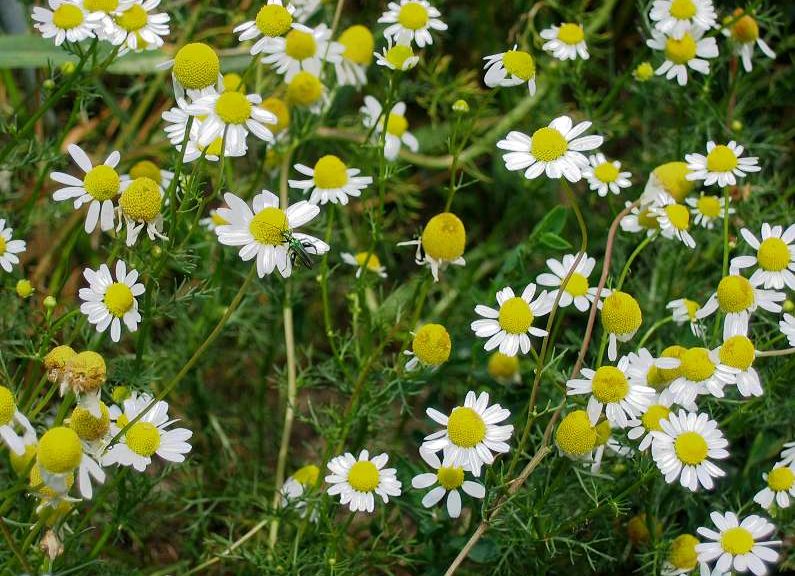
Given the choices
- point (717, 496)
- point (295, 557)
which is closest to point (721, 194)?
point (717, 496)

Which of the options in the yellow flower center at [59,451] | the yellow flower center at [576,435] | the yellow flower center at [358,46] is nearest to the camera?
the yellow flower center at [59,451]

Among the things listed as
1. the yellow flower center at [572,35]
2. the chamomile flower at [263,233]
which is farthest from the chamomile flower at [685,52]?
the chamomile flower at [263,233]

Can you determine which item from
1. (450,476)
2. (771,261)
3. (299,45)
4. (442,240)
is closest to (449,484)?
(450,476)

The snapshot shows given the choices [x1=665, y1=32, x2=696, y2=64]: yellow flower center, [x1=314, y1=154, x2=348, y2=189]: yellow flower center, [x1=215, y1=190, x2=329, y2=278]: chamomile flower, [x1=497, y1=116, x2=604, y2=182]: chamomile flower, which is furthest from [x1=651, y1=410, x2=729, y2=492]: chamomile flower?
[x1=665, y1=32, x2=696, y2=64]: yellow flower center

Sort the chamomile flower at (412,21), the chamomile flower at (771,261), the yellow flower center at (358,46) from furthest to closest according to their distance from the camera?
the yellow flower center at (358,46), the chamomile flower at (412,21), the chamomile flower at (771,261)

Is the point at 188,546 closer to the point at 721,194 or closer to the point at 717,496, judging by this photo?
the point at 717,496

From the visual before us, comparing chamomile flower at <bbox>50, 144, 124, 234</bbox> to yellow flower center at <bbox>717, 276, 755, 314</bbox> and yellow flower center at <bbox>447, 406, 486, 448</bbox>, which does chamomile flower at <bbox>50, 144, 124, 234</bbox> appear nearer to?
yellow flower center at <bbox>447, 406, 486, 448</bbox>

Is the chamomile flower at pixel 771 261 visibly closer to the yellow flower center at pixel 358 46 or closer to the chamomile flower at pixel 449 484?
the chamomile flower at pixel 449 484
